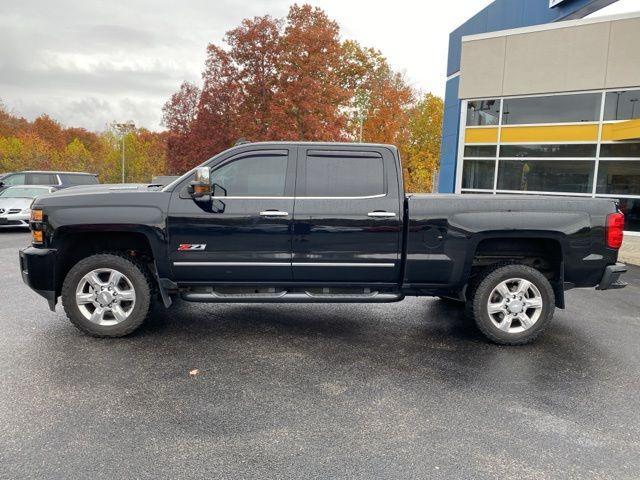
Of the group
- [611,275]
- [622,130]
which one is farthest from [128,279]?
[622,130]

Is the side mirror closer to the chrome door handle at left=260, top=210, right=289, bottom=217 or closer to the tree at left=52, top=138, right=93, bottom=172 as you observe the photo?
the chrome door handle at left=260, top=210, right=289, bottom=217

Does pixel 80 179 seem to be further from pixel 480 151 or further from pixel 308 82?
pixel 480 151

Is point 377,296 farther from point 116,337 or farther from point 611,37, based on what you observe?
point 611,37

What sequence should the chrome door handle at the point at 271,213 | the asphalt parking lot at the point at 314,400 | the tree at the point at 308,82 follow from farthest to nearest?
the tree at the point at 308,82 < the chrome door handle at the point at 271,213 < the asphalt parking lot at the point at 314,400

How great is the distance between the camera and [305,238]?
4812 mm

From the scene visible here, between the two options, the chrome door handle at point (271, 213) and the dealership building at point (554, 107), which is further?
the dealership building at point (554, 107)

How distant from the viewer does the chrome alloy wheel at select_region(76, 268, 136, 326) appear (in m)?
4.82

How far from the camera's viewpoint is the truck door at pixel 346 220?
480cm

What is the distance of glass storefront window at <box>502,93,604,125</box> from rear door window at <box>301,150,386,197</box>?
13.8m

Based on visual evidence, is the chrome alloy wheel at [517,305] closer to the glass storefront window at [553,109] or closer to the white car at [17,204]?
the white car at [17,204]

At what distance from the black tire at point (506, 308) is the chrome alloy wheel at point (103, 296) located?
350cm

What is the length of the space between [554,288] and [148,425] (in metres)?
4.16

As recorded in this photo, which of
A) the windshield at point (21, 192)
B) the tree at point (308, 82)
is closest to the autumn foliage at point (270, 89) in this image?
the tree at point (308, 82)

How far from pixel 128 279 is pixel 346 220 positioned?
2.25m
